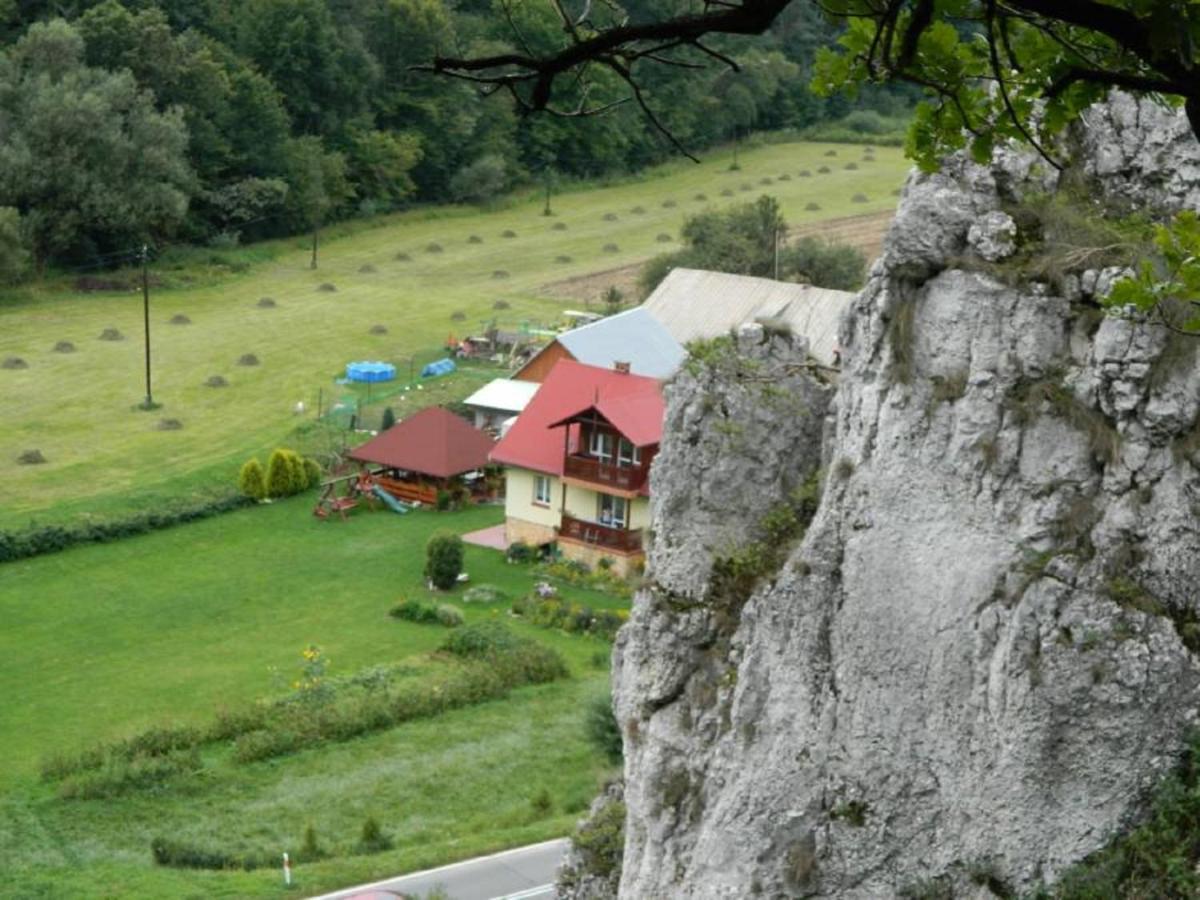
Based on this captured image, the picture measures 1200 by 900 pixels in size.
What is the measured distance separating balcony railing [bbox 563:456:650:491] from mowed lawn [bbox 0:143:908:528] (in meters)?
13.0

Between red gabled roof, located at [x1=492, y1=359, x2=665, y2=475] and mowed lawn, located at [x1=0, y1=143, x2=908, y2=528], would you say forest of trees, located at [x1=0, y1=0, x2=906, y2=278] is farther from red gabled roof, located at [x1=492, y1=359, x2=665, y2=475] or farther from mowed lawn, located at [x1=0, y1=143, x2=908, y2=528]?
red gabled roof, located at [x1=492, y1=359, x2=665, y2=475]

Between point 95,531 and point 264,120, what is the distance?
46.5m

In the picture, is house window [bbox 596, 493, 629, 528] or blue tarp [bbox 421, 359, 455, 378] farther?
blue tarp [bbox 421, 359, 455, 378]

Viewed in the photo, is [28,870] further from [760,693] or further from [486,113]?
[486,113]

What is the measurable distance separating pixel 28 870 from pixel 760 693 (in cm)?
1753

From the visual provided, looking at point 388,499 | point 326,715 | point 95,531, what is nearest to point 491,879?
point 326,715

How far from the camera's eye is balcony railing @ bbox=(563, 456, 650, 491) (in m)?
48.8

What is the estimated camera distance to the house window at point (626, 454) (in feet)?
162

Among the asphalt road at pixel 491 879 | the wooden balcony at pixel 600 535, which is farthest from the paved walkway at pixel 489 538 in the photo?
the asphalt road at pixel 491 879

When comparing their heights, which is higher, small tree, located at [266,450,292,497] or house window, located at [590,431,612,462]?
house window, located at [590,431,612,462]

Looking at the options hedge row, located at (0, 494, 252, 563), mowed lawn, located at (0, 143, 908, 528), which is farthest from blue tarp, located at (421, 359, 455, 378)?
hedge row, located at (0, 494, 252, 563)

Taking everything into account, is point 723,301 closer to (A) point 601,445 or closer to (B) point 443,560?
(A) point 601,445

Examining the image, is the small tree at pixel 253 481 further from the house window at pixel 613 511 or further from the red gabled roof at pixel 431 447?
the house window at pixel 613 511

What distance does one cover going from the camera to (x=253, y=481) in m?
55.5
